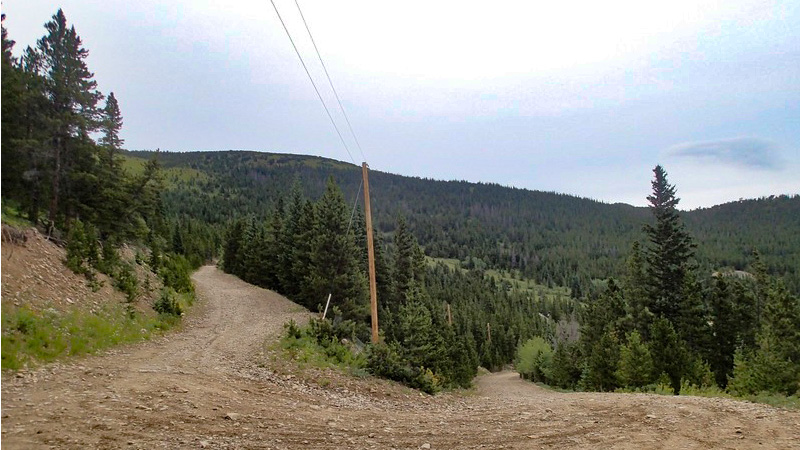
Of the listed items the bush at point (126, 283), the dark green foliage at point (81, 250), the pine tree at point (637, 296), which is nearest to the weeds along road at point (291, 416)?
the dark green foliage at point (81, 250)

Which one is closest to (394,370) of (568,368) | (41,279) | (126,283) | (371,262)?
(371,262)

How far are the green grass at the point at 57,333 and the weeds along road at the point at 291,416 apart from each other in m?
0.50

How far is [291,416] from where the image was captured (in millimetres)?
8773

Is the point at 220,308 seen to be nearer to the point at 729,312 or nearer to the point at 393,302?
the point at 393,302

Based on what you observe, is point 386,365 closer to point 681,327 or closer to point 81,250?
point 81,250

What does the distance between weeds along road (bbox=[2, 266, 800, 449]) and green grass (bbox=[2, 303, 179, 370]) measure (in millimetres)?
502

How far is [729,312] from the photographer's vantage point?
34.6 metres

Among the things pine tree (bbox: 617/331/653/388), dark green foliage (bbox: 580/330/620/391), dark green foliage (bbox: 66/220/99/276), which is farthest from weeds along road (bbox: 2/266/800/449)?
dark green foliage (bbox: 580/330/620/391)

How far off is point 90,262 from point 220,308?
35.5 ft

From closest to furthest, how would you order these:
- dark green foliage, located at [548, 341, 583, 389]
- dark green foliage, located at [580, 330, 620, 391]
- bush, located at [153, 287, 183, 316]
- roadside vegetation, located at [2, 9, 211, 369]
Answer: roadside vegetation, located at [2, 9, 211, 369]
bush, located at [153, 287, 183, 316]
dark green foliage, located at [580, 330, 620, 391]
dark green foliage, located at [548, 341, 583, 389]

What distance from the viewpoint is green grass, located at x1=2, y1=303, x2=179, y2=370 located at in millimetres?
9156

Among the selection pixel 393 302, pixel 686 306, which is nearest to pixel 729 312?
pixel 686 306

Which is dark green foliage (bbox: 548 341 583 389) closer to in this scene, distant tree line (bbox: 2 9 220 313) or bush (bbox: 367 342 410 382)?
bush (bbox: 367 342 410 382)

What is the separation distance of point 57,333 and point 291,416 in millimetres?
6797
